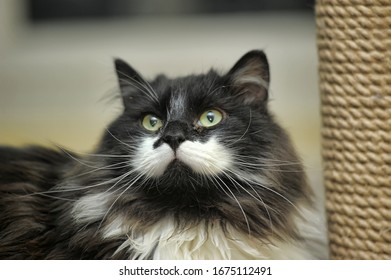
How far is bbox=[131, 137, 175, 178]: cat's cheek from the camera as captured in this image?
1.21 metres

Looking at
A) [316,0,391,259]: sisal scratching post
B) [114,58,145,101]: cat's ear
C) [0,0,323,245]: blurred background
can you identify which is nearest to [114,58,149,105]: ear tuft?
[114,58,145,101]: cat's ear

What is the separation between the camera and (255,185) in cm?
132

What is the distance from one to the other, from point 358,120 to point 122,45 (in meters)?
2.59

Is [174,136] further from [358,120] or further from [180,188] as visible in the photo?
[358,120]

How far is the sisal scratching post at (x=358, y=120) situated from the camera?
4.55 ft

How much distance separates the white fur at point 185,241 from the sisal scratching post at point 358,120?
290mm

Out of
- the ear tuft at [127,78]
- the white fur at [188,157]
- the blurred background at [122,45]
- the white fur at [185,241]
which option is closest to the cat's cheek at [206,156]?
the white fur at [188,157]

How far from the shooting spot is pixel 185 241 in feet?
4.25

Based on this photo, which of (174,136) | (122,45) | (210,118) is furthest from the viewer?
(122,45)

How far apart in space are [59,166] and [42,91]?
2.46m

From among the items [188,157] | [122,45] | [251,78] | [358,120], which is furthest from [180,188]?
[122,45]

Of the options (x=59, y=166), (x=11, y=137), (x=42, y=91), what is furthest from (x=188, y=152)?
(x=42, y=91)

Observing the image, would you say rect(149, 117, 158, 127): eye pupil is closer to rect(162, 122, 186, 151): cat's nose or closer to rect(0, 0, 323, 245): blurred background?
rect(162, 122, 186, 151): cat's nose
